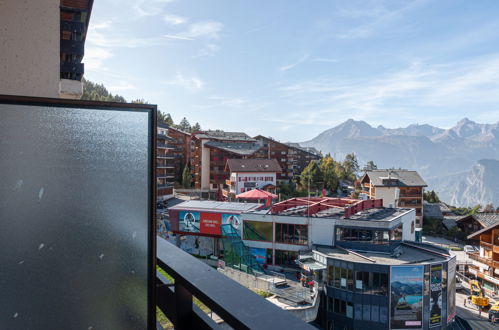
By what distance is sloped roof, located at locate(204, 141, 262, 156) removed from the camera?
27.5 m

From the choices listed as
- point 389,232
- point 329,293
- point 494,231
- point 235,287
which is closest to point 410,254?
point 389,232

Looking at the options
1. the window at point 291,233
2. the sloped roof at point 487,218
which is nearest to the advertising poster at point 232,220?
the window at point 291,233

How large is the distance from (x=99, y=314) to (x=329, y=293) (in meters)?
11.9

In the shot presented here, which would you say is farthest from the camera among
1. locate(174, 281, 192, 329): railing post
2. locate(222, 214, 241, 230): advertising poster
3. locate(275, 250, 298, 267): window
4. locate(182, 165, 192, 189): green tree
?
locate(182, 165, 192, 189): green tree

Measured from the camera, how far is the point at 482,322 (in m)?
12.6

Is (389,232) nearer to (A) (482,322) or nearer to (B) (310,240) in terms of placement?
(B) (310,240)

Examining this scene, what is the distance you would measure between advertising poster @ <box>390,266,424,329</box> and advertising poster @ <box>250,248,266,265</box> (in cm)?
566

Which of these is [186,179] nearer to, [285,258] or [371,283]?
[285,258]

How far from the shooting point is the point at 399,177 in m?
25.0

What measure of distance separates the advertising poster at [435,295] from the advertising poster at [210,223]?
8595 mm

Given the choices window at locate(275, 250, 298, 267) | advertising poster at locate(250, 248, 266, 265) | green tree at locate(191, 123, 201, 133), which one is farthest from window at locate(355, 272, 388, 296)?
green tree at locate(191, 123, 201, 133)

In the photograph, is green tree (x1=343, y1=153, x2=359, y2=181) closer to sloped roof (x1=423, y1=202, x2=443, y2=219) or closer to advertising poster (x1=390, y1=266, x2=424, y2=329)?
sloped roof (x1=423, y1=202, x2=443, y2=219)

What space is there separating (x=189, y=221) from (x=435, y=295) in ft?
33.7

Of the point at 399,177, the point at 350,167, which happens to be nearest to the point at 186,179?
the point at 399,177
